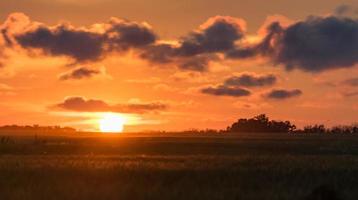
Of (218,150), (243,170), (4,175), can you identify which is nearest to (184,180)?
(243,170)

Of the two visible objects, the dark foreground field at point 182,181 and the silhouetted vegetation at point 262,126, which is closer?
the dark foreground field at point 182,181

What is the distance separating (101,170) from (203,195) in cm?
946

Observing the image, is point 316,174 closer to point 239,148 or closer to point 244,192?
point 244,192

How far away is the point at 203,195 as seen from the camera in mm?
31875

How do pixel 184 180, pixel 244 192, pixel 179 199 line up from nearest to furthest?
pixel 179 199 → pixel 244 192 → pixel 184 180

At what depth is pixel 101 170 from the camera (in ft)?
130

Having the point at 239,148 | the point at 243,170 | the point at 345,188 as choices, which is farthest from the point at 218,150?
the point at 345,188

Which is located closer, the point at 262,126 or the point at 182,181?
the point at 182,181

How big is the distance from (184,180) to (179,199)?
6.88m

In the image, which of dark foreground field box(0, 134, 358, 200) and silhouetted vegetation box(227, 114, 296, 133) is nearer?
dark foreground field box(0, 134, 358, 200)

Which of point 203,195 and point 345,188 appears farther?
point 345,188

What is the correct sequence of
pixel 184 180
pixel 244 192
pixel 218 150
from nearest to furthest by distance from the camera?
1. pixel 244 192
2. pixel 184 180
3. pixel 218 150

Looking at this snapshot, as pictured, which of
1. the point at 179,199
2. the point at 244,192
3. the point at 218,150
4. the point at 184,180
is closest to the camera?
the point at 179,199

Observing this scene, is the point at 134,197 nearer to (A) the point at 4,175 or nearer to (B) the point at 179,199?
Result: (B) the point at 179,199
